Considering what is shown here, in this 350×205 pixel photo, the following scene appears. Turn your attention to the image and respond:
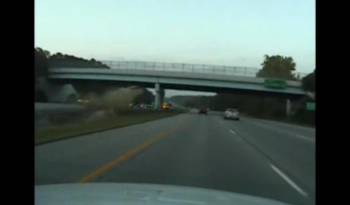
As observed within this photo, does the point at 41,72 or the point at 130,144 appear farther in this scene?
the point at 41,72

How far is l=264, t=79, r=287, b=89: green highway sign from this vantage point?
304ft

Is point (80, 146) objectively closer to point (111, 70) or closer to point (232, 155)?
point (232, 155)

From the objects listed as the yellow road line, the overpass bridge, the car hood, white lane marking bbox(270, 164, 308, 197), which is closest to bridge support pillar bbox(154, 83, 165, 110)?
the overpass bridge

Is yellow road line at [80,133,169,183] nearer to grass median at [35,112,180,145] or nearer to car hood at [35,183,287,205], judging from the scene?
grass median at [35,112,180,145]

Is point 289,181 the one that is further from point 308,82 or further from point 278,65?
point 278,65

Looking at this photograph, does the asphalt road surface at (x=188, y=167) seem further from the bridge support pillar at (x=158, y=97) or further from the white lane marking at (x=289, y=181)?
the bridge support pillar at (x=158, y=97)

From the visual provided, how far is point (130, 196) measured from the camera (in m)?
5.47

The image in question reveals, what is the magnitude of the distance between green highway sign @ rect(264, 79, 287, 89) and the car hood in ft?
286

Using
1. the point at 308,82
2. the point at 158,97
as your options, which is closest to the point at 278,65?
the point at 158,97
